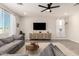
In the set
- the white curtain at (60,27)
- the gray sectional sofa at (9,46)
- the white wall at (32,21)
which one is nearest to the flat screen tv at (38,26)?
the white wall at (32,21)

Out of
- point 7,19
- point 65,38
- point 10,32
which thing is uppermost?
point 7,19

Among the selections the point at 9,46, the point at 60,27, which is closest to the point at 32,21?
the point at 60,27

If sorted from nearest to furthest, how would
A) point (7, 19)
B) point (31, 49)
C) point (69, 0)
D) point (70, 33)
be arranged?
point (69, 0) → point (31, 49) → point (7, 19) → point (70, 33)

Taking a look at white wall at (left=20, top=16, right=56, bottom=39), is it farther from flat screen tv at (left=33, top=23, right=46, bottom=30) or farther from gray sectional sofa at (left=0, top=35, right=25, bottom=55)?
gray sectional sofa at (left=0, top=35, right=25, bottom=55)

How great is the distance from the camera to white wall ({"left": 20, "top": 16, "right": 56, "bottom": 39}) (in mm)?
9531

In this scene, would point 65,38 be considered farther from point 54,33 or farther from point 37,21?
point 37,21

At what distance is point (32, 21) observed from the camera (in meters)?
9.55

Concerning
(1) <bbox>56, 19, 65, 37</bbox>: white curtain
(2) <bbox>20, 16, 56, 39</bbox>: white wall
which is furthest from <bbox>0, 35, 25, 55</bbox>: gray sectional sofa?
(1) <bbox>56, 19, 65, 37</bbox>: white curtain

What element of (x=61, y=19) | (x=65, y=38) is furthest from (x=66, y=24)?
(x=65, y=38)

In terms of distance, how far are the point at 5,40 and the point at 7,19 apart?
2.41 metres

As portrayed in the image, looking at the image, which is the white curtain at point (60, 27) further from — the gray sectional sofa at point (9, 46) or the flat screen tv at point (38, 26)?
the gray sectional sofa at point (9, 46)

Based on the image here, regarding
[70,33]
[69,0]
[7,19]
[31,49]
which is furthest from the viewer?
[70,33]

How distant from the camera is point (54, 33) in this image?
9.60 meters

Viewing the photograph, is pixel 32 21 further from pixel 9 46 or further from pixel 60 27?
pixel 9 46
